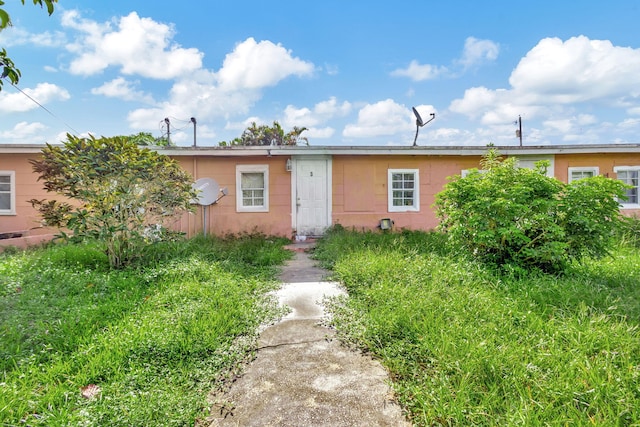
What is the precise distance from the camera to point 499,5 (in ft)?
23.5

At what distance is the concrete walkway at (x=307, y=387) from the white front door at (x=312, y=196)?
19.1ft

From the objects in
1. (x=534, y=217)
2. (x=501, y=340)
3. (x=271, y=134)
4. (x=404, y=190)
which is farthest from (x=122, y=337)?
(x=271, y=134)

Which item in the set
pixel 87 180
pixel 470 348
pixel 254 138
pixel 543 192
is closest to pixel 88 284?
pixel 87 180

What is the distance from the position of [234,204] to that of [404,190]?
197 inches

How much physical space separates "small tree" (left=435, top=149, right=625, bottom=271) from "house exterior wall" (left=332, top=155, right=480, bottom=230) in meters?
4.51

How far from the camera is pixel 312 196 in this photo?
8.66 m

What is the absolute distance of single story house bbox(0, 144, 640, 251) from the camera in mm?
8335

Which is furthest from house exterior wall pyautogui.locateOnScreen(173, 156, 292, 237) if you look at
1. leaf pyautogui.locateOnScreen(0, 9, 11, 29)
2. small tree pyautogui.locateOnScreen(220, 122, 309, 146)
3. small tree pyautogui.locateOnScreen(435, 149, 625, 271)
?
small tree pyautogui.locateOnScreen(220, 122, 309, 146)

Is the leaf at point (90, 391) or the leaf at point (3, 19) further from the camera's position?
the leaf at point (90, 391)

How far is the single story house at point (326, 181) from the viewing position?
834 centimetres

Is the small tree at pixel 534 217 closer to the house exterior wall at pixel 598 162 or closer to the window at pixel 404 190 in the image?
the window at pixel 404 190

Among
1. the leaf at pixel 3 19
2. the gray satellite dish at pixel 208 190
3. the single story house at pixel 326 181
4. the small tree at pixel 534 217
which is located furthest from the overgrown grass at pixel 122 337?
the single story house at pixel 326 181

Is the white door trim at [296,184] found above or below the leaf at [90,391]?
above

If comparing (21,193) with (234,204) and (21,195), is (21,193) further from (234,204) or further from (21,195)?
(234,204)
